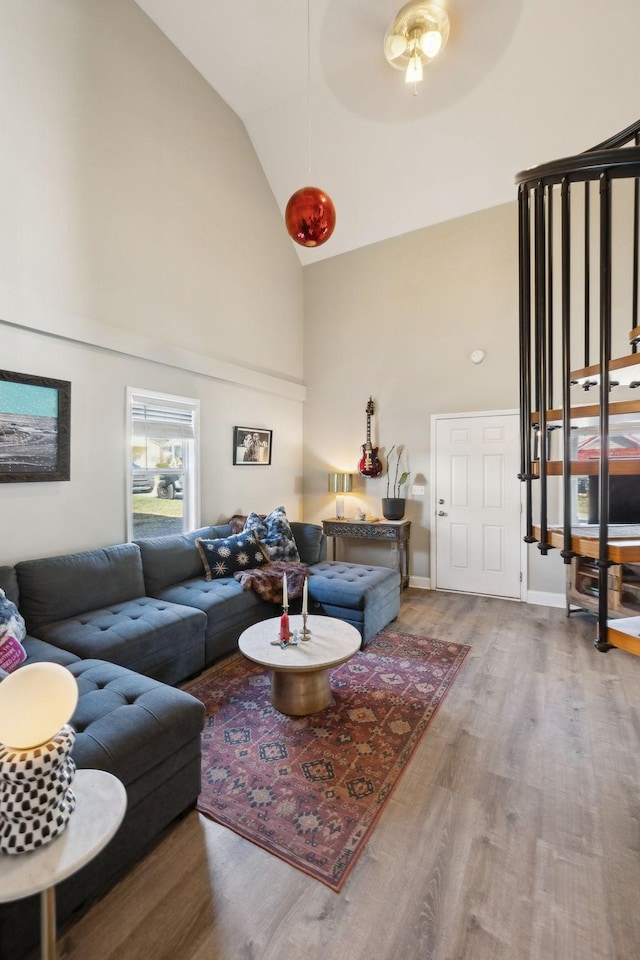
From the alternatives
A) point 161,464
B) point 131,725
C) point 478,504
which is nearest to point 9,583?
point 131,725

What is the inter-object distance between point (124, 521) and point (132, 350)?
53.8 inches

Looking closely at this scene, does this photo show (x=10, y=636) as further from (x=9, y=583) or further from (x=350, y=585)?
(x=350, y=585)

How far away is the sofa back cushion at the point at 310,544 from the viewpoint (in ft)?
14.2

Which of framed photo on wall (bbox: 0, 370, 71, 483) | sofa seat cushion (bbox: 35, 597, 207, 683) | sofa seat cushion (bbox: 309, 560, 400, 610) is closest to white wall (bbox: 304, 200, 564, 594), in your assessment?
sofa seat cushion (bbox: 309, 560, 400, 610)

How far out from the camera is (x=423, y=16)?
9.55 feet

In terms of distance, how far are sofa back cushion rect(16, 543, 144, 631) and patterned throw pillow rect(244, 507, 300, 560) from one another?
1151mm

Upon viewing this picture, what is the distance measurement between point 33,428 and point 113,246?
5.09ft

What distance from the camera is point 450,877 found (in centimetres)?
149

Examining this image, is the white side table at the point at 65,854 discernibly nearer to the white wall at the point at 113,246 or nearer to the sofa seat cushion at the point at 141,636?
the sofa seat cushion at the point at 141,636

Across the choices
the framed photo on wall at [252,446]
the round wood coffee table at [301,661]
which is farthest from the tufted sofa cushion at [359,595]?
the framed photo on wall at [252,446]

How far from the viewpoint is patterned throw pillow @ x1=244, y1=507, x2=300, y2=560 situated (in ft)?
13.1

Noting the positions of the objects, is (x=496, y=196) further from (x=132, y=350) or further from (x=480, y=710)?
(x=480, y=710)

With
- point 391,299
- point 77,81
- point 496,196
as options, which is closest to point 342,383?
point 391,299

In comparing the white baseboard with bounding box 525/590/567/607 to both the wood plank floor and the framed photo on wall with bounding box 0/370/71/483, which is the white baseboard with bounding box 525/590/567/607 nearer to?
the wood plank floor
